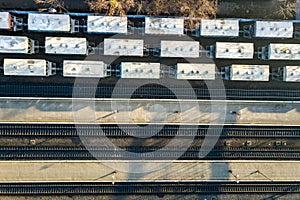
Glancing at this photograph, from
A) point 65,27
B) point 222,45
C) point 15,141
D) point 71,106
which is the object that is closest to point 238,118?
point 222,45

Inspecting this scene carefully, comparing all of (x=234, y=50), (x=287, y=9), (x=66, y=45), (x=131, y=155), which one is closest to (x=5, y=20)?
(x=66, y=45)

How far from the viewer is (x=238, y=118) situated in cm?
4238

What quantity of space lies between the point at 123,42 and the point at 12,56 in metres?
13.4

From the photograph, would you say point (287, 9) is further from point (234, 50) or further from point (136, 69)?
point (136, 69)

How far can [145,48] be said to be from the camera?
136 ft

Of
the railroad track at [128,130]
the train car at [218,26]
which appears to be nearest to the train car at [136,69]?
the railroad track at [128,130]

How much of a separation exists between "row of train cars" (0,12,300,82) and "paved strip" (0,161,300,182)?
10689 millimetres

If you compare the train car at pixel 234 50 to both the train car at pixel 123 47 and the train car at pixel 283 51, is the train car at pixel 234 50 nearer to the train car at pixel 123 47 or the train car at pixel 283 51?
the train car at pixel 283 51

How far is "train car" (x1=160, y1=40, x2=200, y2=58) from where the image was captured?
4050cm

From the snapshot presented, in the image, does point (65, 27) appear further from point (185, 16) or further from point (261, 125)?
point (261, 125)

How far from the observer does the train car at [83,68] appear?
1569 inches

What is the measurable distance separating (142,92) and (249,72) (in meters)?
13.2

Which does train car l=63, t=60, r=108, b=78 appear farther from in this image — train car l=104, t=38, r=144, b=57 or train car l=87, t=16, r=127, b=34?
train car l=87, t=16, r=127, b=34

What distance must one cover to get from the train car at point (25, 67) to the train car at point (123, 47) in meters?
7.51
